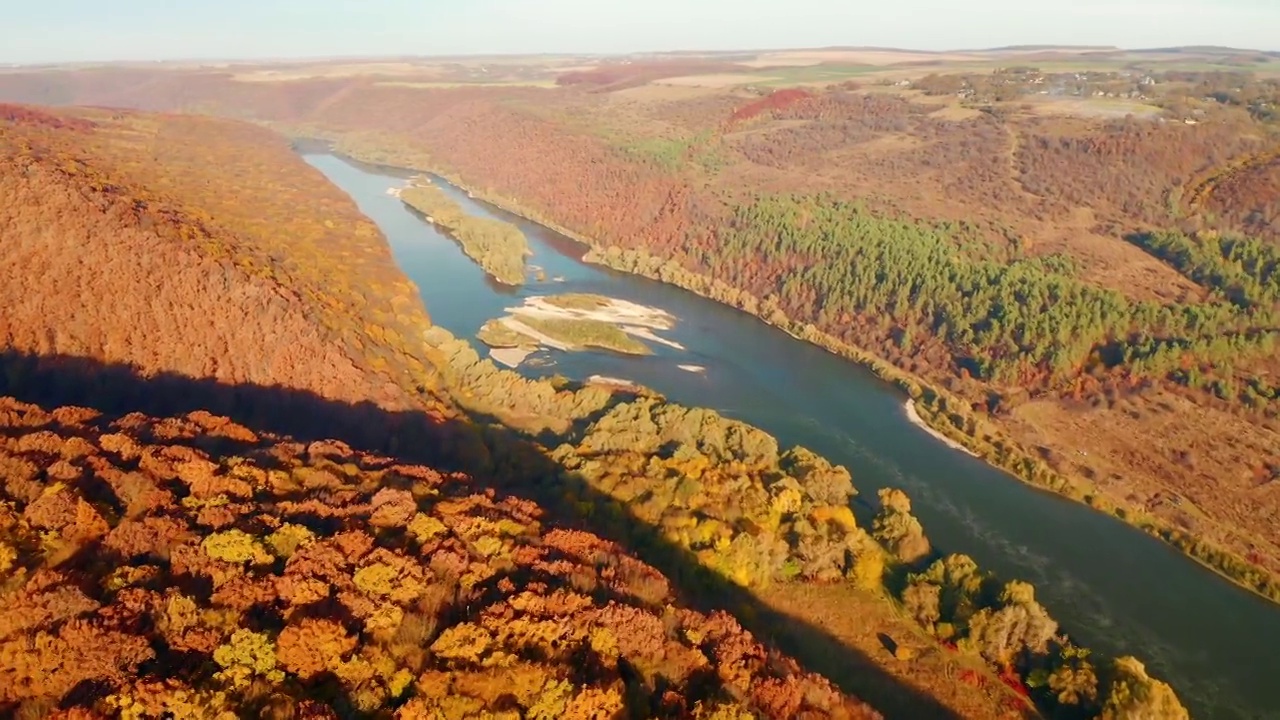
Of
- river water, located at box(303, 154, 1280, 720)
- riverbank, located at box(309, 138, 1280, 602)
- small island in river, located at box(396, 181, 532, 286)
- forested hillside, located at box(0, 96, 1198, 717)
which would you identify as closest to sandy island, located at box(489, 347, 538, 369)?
river water, located at box(303, 154, 1280, 720)

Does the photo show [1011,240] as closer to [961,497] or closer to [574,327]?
[961,497]

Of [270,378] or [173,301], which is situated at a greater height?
[173,301]

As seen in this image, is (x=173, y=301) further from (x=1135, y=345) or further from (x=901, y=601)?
(x=1135, y=345)

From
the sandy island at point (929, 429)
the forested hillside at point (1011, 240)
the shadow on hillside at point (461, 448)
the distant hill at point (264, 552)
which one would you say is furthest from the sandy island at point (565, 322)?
the distant hill at point (264, 552)

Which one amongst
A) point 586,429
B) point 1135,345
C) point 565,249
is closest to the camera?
point 586,429

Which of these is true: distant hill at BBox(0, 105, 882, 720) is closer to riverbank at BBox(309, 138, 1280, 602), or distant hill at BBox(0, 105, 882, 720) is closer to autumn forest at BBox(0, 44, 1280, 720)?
autumn forest at BBox(0, 44, 1280, 720)

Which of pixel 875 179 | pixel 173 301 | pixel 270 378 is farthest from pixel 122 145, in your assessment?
pixel 875 179

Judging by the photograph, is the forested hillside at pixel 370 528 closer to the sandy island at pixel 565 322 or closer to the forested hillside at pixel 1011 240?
the sandy island at pixel 565 322
